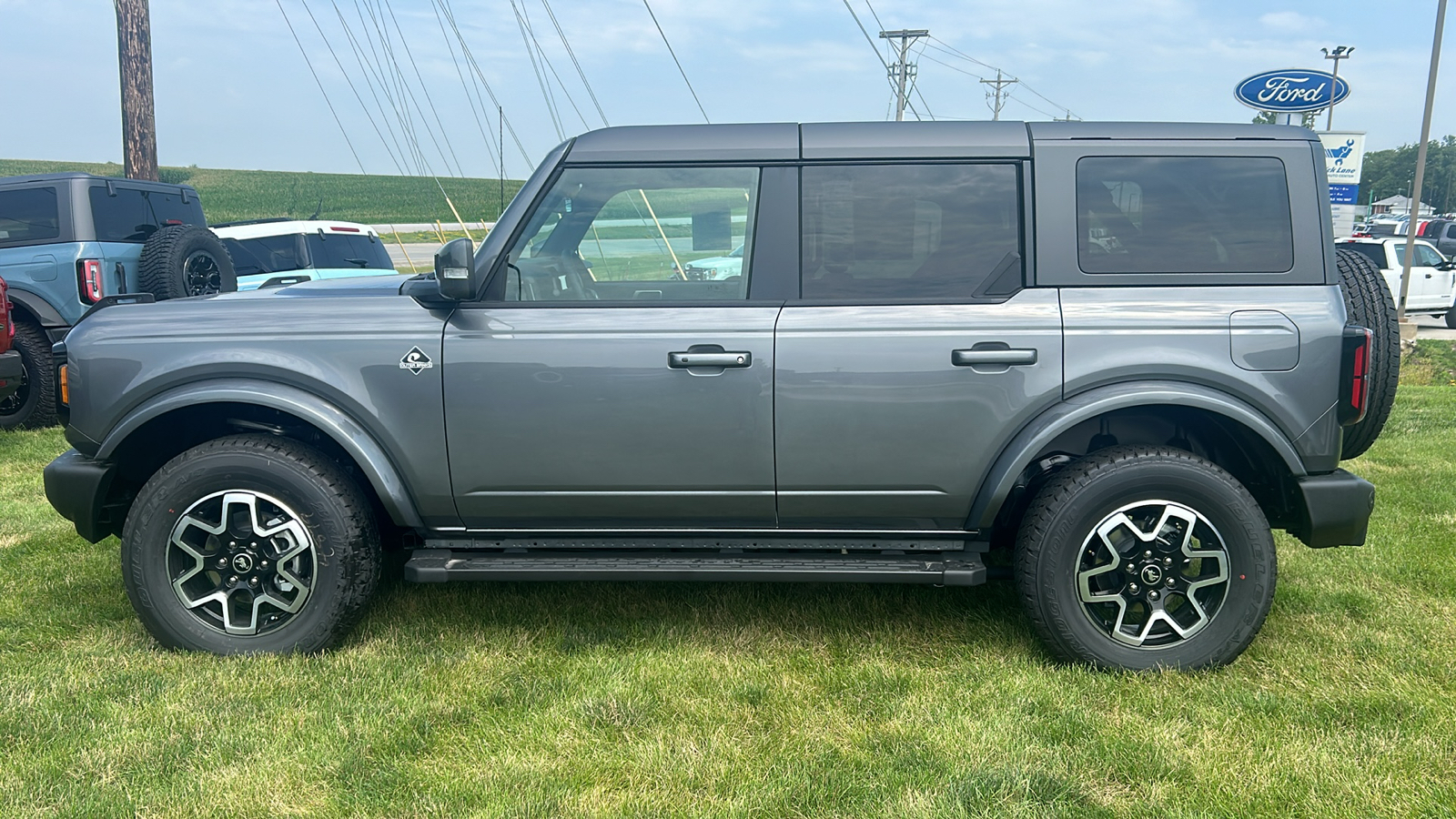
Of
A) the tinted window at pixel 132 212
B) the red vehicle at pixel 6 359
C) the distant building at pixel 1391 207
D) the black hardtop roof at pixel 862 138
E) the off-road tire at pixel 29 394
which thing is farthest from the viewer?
the distant building at pixel 1391 207

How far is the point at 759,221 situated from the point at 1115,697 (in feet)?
6.62

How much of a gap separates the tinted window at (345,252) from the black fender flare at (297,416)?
6749 millimetres

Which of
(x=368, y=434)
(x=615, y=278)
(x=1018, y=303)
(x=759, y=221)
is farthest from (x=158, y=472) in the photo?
(x=1018, y=303)

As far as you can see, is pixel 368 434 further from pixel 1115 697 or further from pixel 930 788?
pixel 1115 697

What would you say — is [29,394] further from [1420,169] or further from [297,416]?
[1420,169]

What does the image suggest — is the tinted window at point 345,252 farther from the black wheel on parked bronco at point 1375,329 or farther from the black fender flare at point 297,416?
the black wheel on parked bronco at point 1375,329

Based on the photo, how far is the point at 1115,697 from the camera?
3318 mm

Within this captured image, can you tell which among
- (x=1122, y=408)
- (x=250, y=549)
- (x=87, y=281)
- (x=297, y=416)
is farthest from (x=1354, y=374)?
(x=87, y=281)

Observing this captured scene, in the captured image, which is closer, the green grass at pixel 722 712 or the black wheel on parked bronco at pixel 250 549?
the green grass at pixel 722 712

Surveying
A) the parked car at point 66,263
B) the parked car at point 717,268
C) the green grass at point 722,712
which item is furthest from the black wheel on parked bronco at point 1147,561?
the parked car at point 66,263

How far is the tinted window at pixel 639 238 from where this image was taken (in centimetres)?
358

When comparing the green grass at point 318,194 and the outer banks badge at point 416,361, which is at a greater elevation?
the green grass at point 318,194

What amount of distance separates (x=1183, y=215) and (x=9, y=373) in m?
7.78

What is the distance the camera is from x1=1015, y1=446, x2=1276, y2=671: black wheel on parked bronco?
3.41 meters
